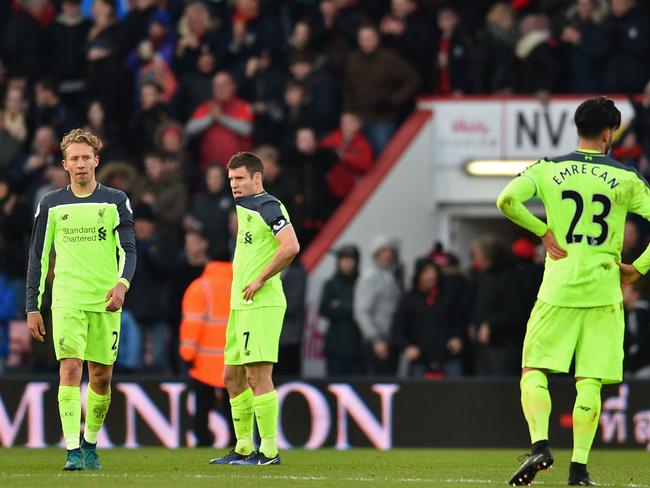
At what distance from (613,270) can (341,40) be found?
1034cm

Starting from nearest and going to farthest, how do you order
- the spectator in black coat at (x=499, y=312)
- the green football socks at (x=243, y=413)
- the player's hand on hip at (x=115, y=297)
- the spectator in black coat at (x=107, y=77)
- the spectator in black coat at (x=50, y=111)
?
the player's hand on hip at (x=115, y=297), the green football socks at (x=243, y=413), the spectator in black coat at (x=499, y=312), the spectator in black coat at (x=107, y=77), the spectator in black coat at (x=50, y=111)

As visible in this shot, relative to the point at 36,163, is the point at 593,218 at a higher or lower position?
lower

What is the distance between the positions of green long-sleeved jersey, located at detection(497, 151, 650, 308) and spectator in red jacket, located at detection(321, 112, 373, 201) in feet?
28.7

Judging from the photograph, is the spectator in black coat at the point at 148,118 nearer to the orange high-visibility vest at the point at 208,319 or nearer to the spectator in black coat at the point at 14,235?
the spectator in black coat at the point at 14,235

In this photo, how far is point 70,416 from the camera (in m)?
10.7

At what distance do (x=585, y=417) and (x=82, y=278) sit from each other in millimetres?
3348

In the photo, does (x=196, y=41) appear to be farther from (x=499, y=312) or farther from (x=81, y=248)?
(x=81, y=248)

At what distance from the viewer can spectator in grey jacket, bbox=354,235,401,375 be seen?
1702 centimetres

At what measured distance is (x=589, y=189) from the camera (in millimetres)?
9633

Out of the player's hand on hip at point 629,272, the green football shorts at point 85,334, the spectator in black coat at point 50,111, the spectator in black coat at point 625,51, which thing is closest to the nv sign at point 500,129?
the spectator in black coat at point 625,51

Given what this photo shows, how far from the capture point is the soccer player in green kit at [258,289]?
11102 millimetres

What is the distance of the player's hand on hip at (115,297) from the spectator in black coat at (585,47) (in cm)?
888

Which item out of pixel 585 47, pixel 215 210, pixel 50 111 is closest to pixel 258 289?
pixel 215 210

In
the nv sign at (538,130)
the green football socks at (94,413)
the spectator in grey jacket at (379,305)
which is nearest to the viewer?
the green football socks at (94,413)
